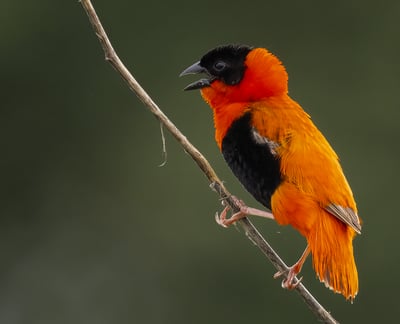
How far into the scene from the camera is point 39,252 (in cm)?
1619

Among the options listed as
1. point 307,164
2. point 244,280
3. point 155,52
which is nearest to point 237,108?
point 307,164

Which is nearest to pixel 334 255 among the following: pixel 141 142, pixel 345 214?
pixel 345 214

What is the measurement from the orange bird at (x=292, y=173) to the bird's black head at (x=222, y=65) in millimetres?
182

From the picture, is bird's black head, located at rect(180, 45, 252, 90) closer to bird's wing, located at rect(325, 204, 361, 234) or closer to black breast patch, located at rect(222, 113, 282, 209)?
black breast patch, located at rect(222, 113, 282, 209)

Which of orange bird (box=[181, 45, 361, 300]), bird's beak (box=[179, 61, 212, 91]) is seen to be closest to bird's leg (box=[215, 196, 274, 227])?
orange bird (box=[181, 45, 361, 300])

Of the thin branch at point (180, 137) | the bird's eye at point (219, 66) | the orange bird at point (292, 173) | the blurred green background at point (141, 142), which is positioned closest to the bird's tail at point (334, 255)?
the orange bird at point (292, 173)

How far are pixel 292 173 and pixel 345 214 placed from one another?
1.38 ft

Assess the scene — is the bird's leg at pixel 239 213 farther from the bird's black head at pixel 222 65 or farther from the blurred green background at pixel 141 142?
the blurred green background at pixel 141 142

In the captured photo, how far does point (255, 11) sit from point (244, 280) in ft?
14.4

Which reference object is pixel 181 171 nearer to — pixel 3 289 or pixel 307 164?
pixel 3 289

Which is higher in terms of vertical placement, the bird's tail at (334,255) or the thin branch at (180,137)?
the thin branch at (180,137)

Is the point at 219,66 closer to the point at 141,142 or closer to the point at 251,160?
the point at 251,160

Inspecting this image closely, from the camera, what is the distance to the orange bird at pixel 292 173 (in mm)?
6410

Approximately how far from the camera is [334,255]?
6.39 metres
